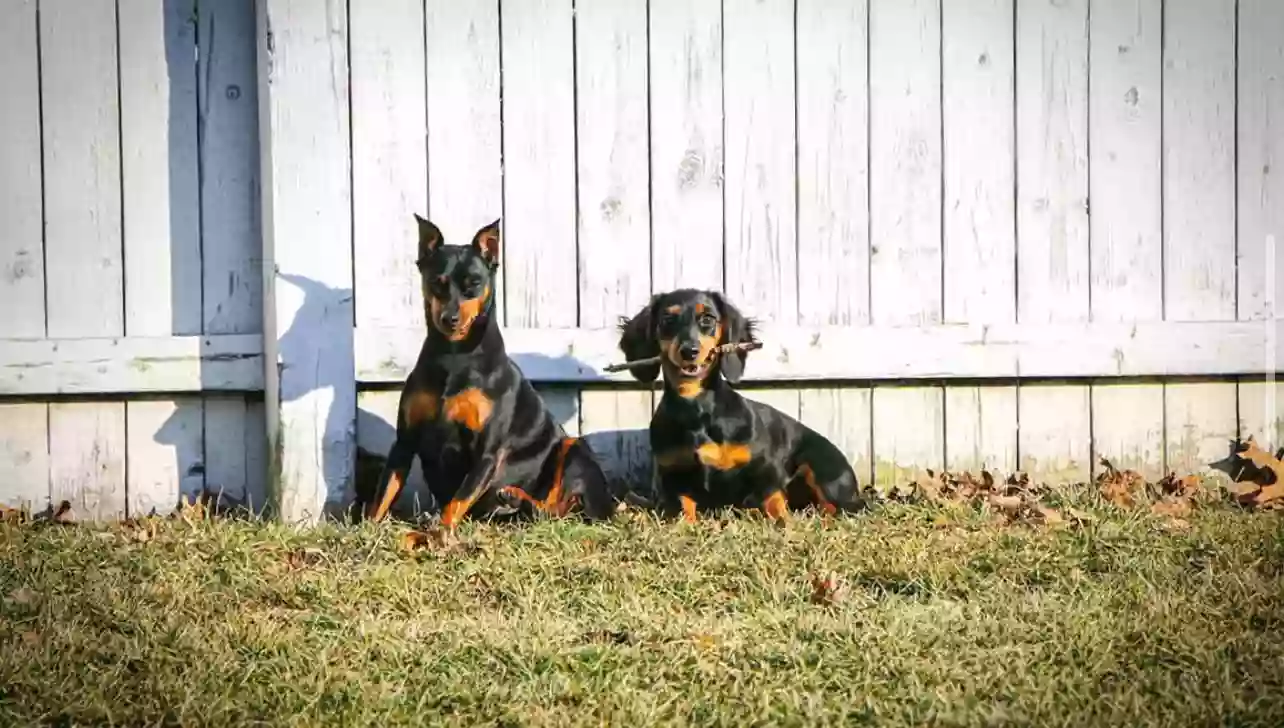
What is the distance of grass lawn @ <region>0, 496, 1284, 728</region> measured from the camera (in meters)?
2.80

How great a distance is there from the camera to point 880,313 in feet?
17.2

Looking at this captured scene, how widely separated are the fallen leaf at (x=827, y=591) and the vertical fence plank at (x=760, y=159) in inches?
67.7

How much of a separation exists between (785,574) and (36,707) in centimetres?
189

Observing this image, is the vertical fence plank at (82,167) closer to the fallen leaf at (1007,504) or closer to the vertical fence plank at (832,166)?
the vertical fence plank at (832,166)

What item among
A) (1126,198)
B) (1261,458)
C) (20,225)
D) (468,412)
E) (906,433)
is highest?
(1126,198)

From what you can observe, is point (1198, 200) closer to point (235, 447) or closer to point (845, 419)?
point (845, 419)

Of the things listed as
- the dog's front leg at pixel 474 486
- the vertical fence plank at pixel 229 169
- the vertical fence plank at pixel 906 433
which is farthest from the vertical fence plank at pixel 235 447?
the vertical fence plank at pixel 906 433

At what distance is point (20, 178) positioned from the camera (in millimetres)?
4965

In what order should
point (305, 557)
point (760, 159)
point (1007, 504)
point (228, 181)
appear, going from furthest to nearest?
point (760, 159) → point (228, 181) → point (1007, 504) → point (305, 557)

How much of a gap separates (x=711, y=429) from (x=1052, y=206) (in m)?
1.68

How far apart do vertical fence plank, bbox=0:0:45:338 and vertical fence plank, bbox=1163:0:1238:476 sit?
4229mm

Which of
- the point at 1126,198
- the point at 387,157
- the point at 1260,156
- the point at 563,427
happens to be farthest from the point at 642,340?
the point at 1260,156

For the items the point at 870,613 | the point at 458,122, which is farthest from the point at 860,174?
the point at 870,613

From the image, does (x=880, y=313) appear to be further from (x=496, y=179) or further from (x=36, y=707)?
(x=36, y=707)
